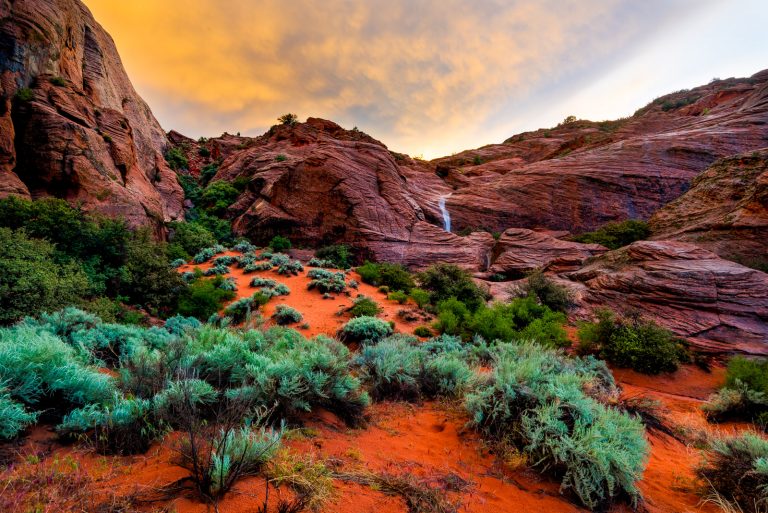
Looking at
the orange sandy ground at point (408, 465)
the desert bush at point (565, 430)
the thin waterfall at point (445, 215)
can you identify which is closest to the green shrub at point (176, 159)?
the thin waterfall at point (445, 215)

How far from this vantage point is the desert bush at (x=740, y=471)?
2.44m

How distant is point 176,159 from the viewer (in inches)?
1171

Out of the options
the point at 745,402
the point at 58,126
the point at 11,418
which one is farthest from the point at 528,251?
the point at 58,126

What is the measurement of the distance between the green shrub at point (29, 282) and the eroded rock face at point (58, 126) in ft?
17.9

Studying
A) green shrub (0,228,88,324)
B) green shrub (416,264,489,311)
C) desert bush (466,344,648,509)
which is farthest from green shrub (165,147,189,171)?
desert bush (466,344,648,509)

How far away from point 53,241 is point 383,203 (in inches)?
677

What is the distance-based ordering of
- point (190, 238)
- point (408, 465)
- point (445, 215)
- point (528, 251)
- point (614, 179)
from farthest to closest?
1. point (445, 215)
2. point (614, 179)
3. point (528, 251)
4. point (190, 238)
5. point (408, 465)

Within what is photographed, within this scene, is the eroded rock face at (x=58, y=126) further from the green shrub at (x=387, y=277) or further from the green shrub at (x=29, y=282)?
the green shrub at (x=387, y=277)

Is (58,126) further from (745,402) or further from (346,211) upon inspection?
(745,402)

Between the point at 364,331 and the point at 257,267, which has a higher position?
the point at 257,267

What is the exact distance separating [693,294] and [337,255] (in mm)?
16106

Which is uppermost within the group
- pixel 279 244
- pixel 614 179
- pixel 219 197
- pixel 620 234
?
pixel 219 197

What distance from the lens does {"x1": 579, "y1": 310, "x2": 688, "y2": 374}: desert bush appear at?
777cm

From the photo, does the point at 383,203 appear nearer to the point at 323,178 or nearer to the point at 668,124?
the point at 323,178
